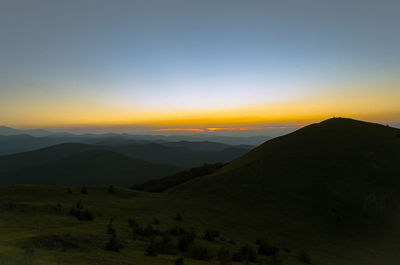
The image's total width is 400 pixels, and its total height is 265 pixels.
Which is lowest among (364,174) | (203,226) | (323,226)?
(323,226)

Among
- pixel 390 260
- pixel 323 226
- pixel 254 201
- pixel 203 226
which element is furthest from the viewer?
pixel 254 201

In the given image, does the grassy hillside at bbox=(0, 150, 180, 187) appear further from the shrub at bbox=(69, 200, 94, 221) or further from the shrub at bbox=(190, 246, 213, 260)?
the shrub at bbox=(190, 246, 213, 260)

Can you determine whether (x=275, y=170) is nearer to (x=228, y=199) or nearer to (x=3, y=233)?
(x=228, y=199)

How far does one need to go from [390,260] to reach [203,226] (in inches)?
579

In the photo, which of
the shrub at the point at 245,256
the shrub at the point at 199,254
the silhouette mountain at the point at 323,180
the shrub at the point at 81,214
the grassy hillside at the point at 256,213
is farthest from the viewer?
the silhouette mountain at the point at 323,180

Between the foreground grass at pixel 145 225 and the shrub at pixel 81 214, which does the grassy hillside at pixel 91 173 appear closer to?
the foreground grass at pixel 145 225

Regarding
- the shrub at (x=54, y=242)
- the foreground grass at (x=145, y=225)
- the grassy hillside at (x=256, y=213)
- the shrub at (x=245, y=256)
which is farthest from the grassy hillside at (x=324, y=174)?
the shrub at (x=54, y=242)

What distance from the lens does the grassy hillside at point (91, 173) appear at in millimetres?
151225

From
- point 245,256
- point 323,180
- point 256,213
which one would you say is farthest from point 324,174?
point 245,256

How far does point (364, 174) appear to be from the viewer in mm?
33344

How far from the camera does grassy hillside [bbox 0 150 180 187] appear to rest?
496ft

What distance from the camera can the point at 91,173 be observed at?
17550 cm

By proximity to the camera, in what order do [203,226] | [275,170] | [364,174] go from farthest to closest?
[275,170]
[364,174]
[203,226]

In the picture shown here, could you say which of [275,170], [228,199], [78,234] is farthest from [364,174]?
[78,234]
